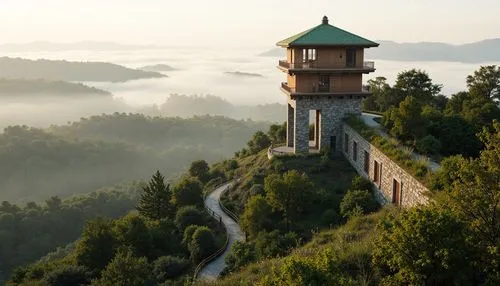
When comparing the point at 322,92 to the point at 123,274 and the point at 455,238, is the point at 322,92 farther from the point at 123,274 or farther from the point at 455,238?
the point at 455,238

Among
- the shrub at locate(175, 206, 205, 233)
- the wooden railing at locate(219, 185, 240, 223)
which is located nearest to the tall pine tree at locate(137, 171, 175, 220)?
the shrub at locate(175, 206, 205, 233)

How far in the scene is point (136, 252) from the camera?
3231cm

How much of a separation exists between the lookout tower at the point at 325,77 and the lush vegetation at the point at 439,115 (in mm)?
4521

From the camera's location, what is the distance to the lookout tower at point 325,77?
42575 millimetres

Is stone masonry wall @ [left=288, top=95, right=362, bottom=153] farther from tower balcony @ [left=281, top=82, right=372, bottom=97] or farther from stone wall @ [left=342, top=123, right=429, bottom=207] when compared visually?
stone wall @ [left=342, top=123, right=429, bottom=207]

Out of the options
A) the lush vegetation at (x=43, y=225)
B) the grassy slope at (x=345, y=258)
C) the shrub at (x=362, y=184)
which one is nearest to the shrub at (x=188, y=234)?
the shrub at (x=362, y=184)

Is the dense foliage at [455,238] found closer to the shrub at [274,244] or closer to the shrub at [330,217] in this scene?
the shrub at [274,244]

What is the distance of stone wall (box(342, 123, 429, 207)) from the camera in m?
26.5

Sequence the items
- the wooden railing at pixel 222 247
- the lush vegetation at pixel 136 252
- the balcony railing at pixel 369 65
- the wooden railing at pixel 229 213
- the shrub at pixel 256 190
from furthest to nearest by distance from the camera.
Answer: the balcony railing at pixel 369 65, the shrub at pixel 256 190, the wooden railing at pixel 229 213, the wooden railing at pixel 222 247, the lush vegetation at pixel 136 252

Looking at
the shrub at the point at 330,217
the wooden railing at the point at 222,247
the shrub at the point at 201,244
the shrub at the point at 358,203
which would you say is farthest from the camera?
the shrub at the point at 330,217

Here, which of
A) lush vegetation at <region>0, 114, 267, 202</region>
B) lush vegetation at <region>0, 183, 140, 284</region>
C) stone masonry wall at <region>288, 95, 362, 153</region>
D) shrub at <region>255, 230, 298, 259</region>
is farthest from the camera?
lush vegetation at <region>0, 114, 267, 202</region>

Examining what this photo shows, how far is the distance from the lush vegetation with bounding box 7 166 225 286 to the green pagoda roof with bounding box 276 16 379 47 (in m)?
17.3

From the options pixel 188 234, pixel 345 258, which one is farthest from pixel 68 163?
pixel 345 258

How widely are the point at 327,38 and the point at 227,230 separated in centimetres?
1925
